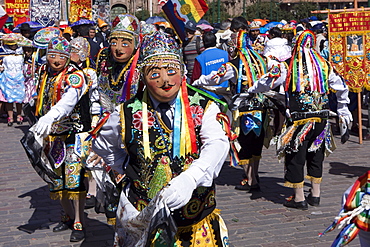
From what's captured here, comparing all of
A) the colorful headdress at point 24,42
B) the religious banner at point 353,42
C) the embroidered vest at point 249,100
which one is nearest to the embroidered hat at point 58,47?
the embroidered vest at point 249,100

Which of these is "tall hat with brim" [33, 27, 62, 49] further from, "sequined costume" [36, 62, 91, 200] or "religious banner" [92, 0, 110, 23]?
"religious banner" [92, 0, 110, 23]

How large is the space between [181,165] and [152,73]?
580 mm

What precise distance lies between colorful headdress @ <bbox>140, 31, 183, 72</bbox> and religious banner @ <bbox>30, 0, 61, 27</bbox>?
12.9 meters

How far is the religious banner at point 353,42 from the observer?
428 inches

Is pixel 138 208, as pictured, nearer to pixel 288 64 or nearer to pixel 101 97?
pixel 101 97

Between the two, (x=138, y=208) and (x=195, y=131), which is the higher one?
(x=195, y=131)

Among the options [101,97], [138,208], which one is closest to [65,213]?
[101,97]

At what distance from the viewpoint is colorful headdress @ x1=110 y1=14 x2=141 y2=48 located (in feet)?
18.7

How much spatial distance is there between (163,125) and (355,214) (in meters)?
1.36

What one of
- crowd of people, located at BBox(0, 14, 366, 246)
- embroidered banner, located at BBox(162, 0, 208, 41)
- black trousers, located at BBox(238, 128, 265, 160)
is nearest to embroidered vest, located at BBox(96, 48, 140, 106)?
crowd of people, located at BBox(0, 14, 366, 246)

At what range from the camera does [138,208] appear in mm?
3697

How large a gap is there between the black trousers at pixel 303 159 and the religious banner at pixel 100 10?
13.9 m

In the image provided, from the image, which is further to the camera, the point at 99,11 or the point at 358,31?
the point at 99,11

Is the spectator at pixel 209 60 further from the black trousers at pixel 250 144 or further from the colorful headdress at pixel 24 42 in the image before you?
the colorful headdress at pixel 24 42
